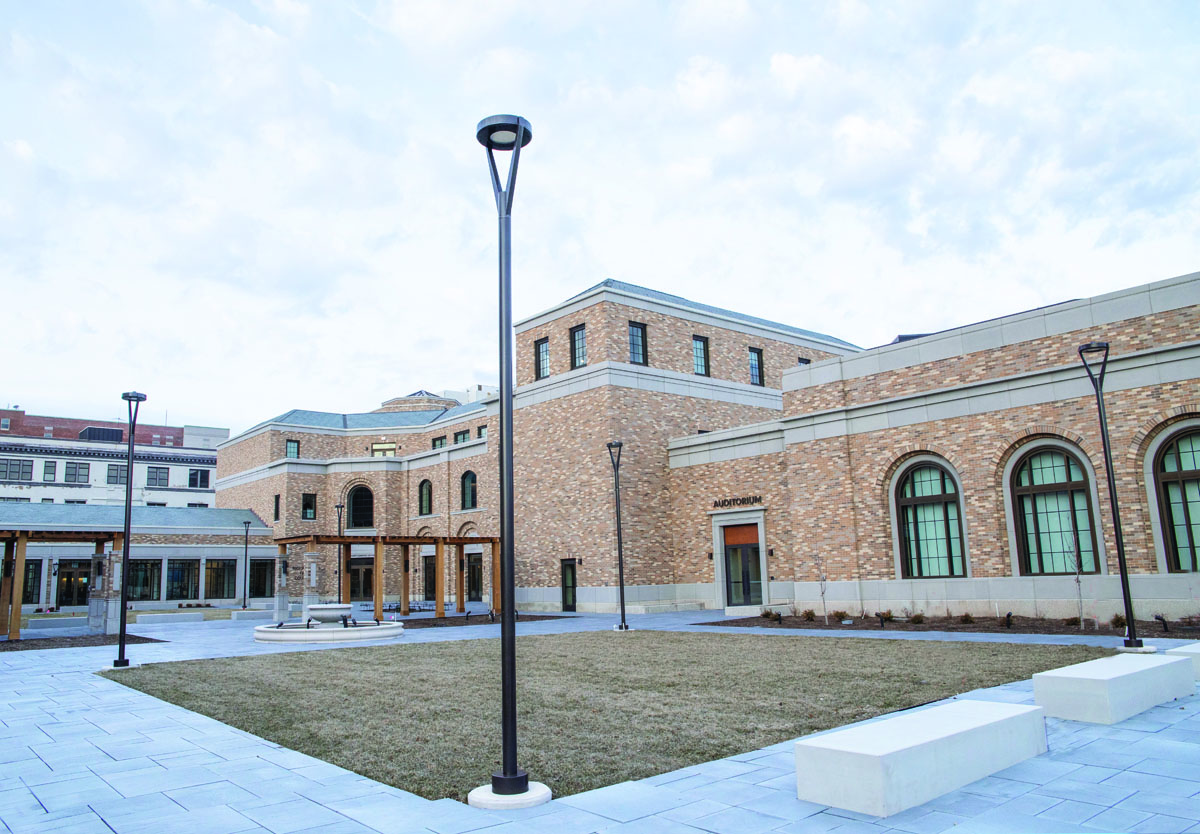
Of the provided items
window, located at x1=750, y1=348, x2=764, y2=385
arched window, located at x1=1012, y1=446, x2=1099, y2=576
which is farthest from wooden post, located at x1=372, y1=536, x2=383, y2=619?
arched window, located at x1=1012, y1=446, x2=1099, y2=576

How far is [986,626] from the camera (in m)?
20.0

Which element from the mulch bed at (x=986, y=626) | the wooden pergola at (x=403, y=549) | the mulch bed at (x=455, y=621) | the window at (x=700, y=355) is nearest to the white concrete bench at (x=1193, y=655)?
the mulch bed at (x=986, y=626)

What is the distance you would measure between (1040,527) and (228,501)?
179 ft

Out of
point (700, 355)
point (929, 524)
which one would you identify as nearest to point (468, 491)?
point (700, 355)

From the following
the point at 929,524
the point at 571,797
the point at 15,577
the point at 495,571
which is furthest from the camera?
the point at 495,571

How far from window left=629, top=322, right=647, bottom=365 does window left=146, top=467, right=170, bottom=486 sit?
5705cm

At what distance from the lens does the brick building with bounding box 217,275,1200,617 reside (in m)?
19.1

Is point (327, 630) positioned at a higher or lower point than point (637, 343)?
lower

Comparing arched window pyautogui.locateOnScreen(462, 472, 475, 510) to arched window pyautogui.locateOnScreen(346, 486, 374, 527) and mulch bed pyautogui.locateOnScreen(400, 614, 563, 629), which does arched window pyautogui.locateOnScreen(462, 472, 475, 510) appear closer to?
arched window pyautogui.locateOnScreen(346, 486, 374, 527)

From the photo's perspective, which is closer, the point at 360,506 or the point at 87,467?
the point at 360,506

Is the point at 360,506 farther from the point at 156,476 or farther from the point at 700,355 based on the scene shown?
the point at 156,476

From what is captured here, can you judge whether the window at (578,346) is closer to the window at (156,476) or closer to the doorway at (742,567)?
the doorway at (742,567)

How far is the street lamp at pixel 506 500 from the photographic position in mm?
6383

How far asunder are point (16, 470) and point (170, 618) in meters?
44.3
